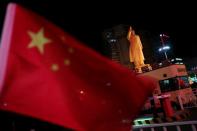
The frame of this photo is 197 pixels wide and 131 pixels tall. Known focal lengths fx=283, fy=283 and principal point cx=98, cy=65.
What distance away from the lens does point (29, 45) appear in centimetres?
229

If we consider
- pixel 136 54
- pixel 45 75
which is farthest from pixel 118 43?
pixel 45 75

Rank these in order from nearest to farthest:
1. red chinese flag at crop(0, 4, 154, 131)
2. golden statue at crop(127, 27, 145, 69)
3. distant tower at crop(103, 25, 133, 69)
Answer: red chinese flag at crop(0, 4, 154, 131) → golden statue at crop(127, 27, 145, 69) → distant tower at crop(103, 25, 133, 69)

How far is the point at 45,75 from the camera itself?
7.38 feet

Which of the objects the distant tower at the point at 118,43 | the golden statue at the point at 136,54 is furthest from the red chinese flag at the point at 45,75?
the distant tower at the point at 118,43

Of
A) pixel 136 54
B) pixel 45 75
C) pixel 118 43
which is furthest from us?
pixel 118 43

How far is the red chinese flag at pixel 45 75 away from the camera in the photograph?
7.27ft

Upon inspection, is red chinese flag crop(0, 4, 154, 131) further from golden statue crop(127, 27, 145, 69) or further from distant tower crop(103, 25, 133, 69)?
distant tower crop(103, 25, 133, 69)

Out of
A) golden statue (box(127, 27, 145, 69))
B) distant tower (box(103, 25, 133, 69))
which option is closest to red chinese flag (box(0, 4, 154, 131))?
golden statue (box(127, 27, 145, 69))

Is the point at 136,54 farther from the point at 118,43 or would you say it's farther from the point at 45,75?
the point at 118,43

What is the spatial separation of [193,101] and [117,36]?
103 ft

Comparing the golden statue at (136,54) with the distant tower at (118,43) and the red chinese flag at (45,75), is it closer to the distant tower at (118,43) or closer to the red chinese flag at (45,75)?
the red chinese flag at (45,75)

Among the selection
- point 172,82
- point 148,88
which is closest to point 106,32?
point 172,82

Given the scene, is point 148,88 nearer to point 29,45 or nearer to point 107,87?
point 107,87

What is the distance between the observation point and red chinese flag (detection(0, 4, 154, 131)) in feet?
7.27
